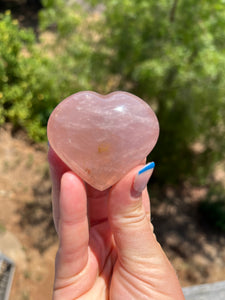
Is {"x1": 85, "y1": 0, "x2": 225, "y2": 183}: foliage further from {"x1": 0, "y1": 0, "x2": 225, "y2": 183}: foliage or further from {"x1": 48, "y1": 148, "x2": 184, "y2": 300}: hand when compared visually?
{"x1": 48, "y1": 148, "x2": 184, "y2": 300}: hand

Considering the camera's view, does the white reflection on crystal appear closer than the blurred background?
Yes

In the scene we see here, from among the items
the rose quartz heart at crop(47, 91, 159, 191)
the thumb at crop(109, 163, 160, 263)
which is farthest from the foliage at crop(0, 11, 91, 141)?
the thumb at crop(109, 163, 160, 263)

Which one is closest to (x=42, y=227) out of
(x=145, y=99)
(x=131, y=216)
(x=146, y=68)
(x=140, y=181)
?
(x=145, y=99)

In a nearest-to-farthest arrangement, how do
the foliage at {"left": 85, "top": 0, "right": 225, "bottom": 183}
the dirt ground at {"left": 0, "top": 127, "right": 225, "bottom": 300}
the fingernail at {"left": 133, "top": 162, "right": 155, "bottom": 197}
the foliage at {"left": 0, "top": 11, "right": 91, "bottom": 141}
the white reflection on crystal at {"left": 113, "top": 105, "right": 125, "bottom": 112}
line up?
the fingernail at {"left": 133, "top": 162, "right": 155, "bottom": 197} → the white reflection on crystal at {"left": 113, "top": 105, "right": 125, "bottom": 112} → the foliage at {"left": 85, "top": 0, "right": 225, "bottom": 183} → the dirt ground at {"left": 0, "top": 127, "right": 225, "bottom": 300} → the foliage at {"left": 0, "top": 11, "right": 91, "bottom": 141}

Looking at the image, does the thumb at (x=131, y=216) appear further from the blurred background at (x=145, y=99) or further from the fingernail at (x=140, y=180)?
the blurred background at (x=145, y=99)

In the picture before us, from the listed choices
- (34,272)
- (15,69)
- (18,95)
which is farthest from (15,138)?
(34,272)

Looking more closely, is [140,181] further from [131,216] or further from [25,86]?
[25,86]

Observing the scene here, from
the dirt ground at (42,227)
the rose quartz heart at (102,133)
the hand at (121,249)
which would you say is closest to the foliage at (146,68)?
the dirt ground at (42,227)
